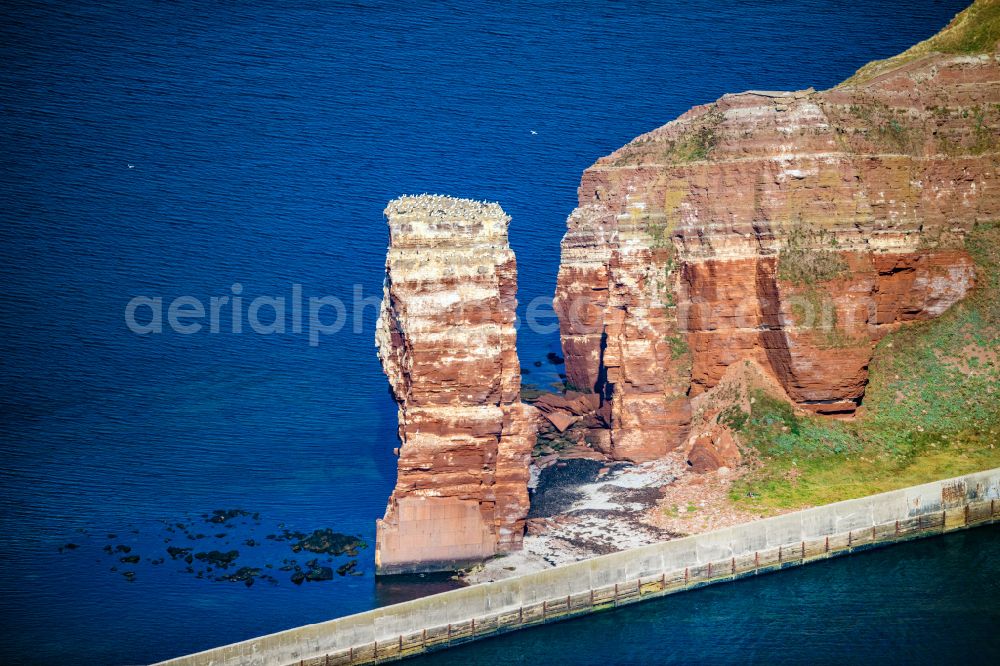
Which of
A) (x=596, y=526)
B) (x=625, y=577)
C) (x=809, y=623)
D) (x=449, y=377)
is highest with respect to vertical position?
(x=449, y=377)

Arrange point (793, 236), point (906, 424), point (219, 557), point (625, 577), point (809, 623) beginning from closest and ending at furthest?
point (809, 623) < point (625, 577) < point (219, 557) < point (906, 424) < point (793, 236)

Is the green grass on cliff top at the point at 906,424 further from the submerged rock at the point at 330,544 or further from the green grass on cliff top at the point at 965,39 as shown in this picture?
the submerged rock at the point at 330,544

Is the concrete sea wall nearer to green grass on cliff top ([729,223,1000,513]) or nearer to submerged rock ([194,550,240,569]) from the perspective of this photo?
green grass on cliff top ([729,223,1000,513])

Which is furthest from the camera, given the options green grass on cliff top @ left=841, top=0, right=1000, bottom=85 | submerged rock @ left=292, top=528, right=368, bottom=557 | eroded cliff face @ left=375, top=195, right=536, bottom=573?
green grass on cliff top @ left=841, top=0, right=1000, bottom=85

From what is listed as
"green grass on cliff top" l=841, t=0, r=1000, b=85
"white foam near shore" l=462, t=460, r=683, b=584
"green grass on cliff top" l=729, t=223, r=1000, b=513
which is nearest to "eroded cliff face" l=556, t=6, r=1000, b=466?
"green grass on cliff top" l=729, t=223, r=1000, b=513

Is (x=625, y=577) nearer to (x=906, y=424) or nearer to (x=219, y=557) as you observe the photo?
(x=219, y=557)

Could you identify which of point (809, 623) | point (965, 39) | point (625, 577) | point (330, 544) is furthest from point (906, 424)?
point (330, 544)
